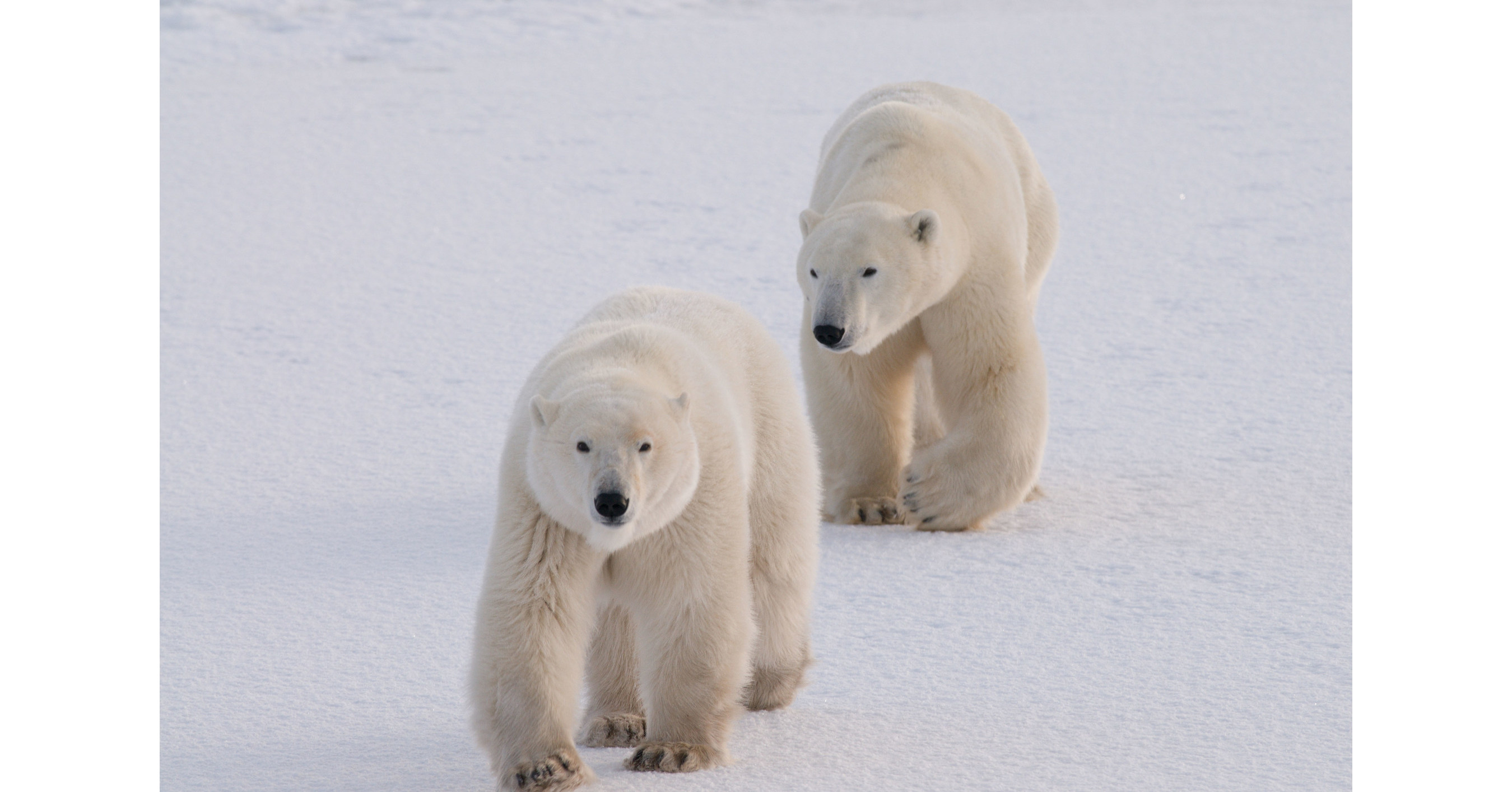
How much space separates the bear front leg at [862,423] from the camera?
13.4ft

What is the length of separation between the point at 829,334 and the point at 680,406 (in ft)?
3.42

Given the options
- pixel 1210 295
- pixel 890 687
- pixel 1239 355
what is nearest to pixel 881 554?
pixel 890 687

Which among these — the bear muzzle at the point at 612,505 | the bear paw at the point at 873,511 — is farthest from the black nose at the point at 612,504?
the bear paw at the point at 873,511

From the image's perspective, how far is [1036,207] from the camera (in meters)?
4.52

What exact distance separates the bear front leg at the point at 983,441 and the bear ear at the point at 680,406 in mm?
1536

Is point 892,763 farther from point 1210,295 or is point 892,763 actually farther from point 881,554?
point 1210,295

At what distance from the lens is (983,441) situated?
3945 mm

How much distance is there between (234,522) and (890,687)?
1.75 metres

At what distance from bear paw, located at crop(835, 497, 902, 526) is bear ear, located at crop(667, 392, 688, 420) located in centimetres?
169

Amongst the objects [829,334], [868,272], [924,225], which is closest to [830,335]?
[829,334]

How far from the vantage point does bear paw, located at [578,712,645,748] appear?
2.79m

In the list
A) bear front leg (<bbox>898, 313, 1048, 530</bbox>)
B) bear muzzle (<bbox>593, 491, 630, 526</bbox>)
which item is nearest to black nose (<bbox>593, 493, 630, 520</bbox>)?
bear muzzle (<bbox>593, 491, 630, 526</bbox>)

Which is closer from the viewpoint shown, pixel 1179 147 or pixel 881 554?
pixel 881 554

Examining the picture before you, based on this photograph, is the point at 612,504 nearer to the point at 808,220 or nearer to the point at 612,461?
the point at 612,461
